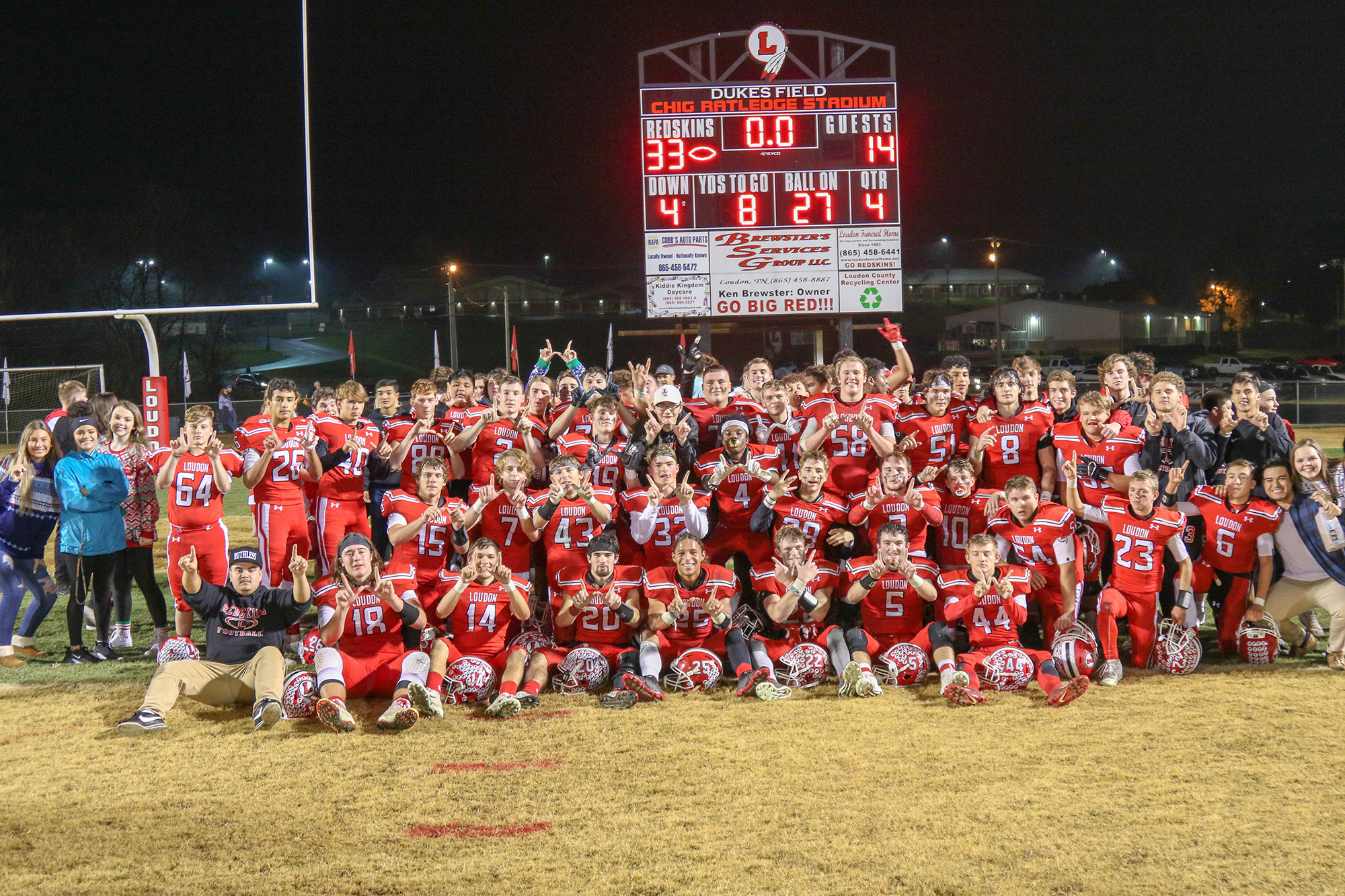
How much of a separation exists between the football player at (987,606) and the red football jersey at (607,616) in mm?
2161

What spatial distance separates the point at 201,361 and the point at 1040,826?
49.5m

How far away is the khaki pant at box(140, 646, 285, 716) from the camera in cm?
616

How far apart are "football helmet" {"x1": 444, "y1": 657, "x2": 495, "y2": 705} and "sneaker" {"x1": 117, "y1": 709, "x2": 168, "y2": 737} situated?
5.58ft

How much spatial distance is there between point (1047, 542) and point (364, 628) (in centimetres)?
474

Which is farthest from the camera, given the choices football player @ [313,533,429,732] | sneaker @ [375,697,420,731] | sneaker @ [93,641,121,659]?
sneaker @ [93,641,121,659]

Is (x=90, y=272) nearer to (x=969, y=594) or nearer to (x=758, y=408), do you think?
(x=758, y=408)

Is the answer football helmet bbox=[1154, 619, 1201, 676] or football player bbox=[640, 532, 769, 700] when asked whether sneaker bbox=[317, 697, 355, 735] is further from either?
football helmet bbox=[1154, 619, 1201, 676]

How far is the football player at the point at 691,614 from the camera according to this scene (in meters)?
6.76

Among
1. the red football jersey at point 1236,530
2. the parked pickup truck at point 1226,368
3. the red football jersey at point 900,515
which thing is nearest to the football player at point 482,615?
the red football jersey at point 900,515

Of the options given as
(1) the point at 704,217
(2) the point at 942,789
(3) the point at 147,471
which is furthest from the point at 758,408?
(1) the point at 704,217

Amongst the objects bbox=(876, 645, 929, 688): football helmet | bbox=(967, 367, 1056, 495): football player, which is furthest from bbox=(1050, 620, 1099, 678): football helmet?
bbox=(967, 367, 1056, 495): football player

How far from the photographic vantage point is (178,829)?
15.1 ft

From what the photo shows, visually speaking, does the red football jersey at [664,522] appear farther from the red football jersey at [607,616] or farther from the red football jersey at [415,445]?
the red football jersey at [415,445]

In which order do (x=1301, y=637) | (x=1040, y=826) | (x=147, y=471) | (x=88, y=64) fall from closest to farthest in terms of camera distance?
(x=1040, y=826) < (x=1301, y=637) < (x=147, y=471) < (x=88, y=64)
